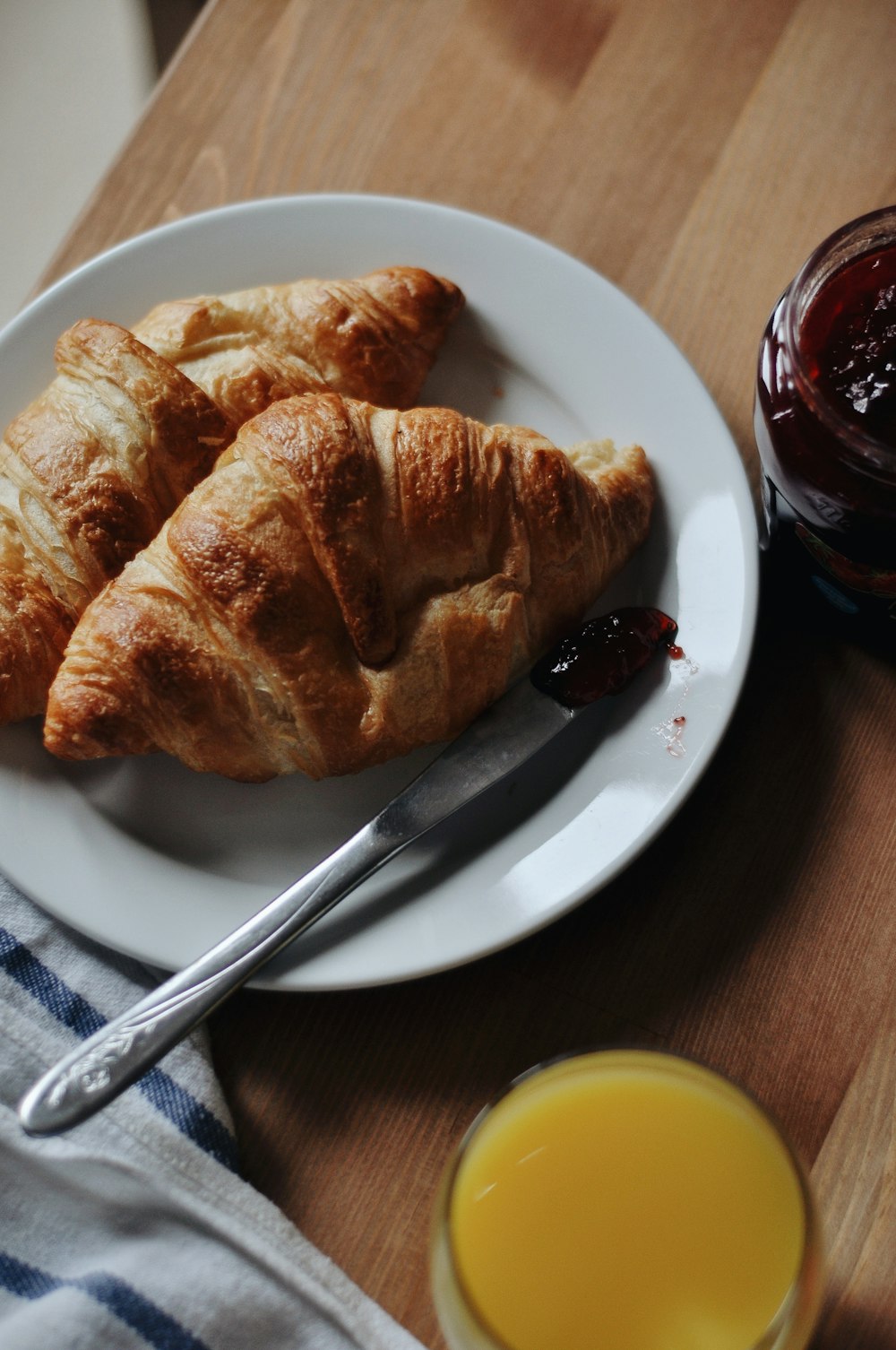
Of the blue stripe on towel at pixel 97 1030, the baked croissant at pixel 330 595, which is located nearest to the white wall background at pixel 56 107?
the baked croissant at pixel 330 595

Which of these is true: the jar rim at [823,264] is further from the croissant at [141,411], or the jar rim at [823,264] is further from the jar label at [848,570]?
the croissant at [141,411]

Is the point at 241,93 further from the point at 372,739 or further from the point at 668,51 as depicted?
the point at 372,739

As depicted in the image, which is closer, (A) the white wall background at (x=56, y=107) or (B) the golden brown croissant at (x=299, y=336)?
(B) the golden brown croissant at (x=299, y=336)

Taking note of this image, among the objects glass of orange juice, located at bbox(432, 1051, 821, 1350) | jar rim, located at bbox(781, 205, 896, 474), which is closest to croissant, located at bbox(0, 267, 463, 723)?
jar rim, located at bbox(781, 205, 896, 474)

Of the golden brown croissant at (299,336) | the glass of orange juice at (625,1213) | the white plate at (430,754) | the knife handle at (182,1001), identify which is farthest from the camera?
the golden brown croissant at (299,336)

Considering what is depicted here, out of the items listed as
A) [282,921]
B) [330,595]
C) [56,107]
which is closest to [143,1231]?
[282,921]
